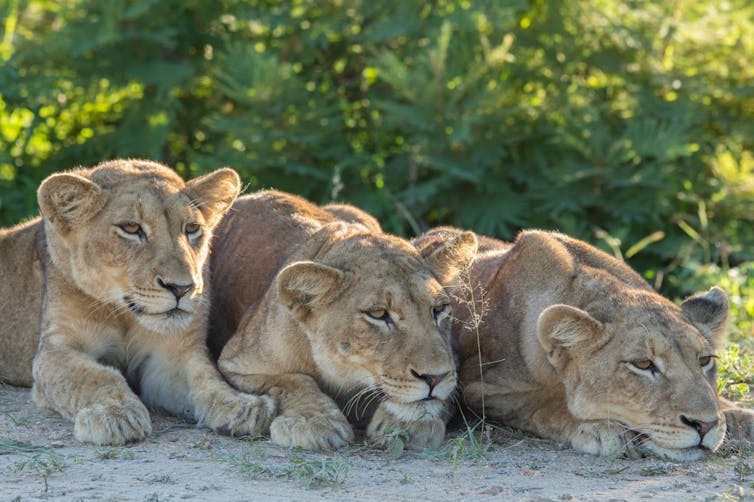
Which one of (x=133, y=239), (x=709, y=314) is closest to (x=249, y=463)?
(x=133, y=239)

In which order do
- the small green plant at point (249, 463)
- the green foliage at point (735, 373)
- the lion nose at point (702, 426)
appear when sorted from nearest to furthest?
the small green plant at point (249, 463)
the lion nose at point (702, 426)
the green foliage at point (735, 373)

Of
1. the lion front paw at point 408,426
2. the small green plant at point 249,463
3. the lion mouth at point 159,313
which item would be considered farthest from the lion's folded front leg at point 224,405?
the lion front paw at point 408,426

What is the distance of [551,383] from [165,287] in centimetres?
160

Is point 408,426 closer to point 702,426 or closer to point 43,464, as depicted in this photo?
point 702,426

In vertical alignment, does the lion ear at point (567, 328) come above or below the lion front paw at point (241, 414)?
above

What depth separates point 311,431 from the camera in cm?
464

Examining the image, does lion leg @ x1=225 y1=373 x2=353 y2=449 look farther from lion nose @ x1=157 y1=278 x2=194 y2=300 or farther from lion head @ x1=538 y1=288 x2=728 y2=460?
lion head @ x1=538 y1=288 x2=728 y2=460

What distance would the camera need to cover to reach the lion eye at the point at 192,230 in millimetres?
5172

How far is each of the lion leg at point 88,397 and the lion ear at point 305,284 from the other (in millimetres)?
726

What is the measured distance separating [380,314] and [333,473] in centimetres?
72

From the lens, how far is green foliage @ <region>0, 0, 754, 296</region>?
841 centimetres

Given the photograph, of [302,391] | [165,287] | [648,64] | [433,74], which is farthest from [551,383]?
[648,64]

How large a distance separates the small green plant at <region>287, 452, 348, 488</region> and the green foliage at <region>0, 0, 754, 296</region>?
3.93 m

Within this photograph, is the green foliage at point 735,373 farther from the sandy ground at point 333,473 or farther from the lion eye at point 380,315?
the lion eye at point 380,315
